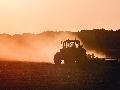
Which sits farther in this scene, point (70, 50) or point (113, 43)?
point (113, 43)

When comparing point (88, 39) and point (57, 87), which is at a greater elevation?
point (88, 39)

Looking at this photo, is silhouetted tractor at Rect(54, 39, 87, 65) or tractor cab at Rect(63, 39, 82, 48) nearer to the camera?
silhouetted tractor at Rect(54, 39, 87, 65)

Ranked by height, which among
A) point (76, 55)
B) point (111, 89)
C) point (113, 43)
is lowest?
point (111, 89)

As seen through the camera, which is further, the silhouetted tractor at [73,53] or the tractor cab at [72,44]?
the tractor cab at [72,44]

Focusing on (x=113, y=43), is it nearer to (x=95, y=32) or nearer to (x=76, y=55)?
(x=95, y=32)

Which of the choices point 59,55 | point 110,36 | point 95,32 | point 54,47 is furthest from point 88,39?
point 59,55

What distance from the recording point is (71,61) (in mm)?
37469

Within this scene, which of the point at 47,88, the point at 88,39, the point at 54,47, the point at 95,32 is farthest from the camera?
the point at 95,32

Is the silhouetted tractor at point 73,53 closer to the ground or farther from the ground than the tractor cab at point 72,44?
closer to the ground

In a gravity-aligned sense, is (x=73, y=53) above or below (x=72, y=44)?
below

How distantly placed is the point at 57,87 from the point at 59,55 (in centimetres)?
2136

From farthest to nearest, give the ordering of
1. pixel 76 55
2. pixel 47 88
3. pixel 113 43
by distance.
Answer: pixel 113 43 → pixel 76 55 → pixel 47 88

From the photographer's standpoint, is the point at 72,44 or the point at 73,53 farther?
the point at 72,44

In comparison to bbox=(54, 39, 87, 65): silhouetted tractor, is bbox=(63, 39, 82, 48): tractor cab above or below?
above
